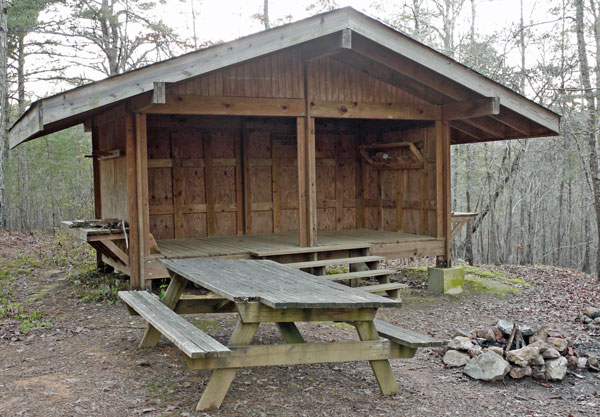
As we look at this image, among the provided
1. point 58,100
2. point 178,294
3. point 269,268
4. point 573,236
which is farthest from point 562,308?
point 573,236

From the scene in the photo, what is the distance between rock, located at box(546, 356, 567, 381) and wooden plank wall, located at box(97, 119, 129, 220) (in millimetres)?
5706

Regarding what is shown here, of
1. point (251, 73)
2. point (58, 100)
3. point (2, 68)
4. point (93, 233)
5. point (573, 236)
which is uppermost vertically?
point (2, 68)

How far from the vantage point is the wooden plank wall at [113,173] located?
8109 mm

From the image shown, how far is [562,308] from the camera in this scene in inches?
335

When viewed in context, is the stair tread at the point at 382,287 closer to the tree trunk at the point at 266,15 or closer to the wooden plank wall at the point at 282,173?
the wooden plank wall at the point at 282,173

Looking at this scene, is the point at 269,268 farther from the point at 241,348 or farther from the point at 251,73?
the point at 251,73

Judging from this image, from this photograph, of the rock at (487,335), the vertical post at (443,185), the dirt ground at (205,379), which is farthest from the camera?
the vertical post at (443,185)

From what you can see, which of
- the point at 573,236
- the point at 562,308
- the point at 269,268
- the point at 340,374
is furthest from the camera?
the point at 573,236

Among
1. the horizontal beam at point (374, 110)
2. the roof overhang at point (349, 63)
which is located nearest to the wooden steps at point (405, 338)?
the roof overhang at point (349, 63)

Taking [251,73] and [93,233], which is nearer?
[93,233]

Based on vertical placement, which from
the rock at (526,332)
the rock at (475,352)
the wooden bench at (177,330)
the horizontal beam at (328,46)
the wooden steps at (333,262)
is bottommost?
the rock at (475,352)

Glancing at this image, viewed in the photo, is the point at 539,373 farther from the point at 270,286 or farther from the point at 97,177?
the point at 97,177

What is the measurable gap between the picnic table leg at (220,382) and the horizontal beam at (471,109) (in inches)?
230

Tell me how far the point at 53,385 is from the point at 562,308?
7198mm
